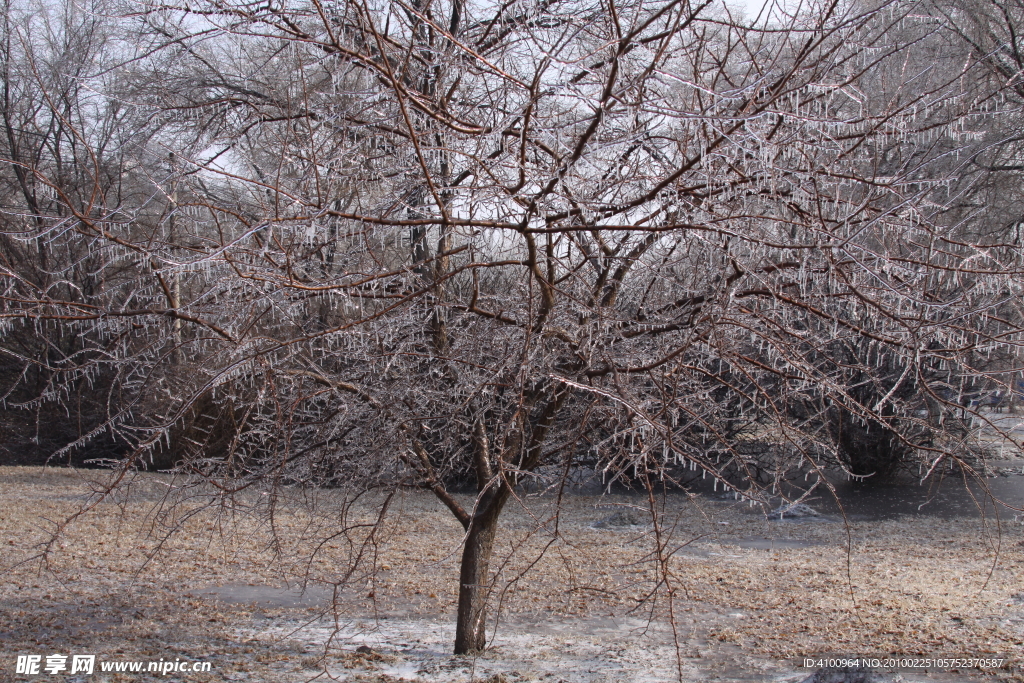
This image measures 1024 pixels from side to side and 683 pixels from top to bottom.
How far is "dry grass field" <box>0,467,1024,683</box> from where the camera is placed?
4.14 m

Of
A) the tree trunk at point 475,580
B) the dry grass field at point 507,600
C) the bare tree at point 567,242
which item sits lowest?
the dry grass field at point 507,600

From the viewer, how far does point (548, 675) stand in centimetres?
404

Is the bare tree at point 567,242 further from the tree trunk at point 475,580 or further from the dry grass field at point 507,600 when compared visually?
the dry grass field at point 507,600

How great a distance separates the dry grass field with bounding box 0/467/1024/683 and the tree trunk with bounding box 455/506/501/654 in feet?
0.35

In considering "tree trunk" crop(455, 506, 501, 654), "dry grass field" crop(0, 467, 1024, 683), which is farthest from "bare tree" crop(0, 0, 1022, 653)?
"dry grass field" crop(0, 467, 1024, 683)

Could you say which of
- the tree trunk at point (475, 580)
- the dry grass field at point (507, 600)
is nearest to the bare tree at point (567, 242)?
the tree trunk at point (475, 580)

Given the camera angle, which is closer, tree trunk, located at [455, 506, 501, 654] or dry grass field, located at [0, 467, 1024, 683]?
tree trunk, located at [455, 506, 501, 654]

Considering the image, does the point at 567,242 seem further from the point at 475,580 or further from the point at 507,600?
the point at 507,600

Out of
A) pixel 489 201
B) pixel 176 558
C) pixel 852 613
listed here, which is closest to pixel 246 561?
pixel 176 558

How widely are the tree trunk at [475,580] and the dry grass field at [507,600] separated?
108 mm

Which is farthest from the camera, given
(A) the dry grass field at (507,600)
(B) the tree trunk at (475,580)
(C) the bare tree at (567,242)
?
(A) the dry grass field at (507,600)

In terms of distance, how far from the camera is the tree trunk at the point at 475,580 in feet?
13.2

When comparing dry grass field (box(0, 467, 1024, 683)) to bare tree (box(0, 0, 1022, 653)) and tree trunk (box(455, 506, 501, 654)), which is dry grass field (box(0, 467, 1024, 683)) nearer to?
tree trunk (box(455, 506, 501, 654))

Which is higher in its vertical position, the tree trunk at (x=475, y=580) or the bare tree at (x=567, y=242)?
the bare tree at (x=567, y=242)
